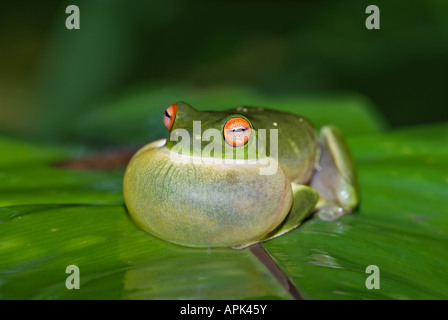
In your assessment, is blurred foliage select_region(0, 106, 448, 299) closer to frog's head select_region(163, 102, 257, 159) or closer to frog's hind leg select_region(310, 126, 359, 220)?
frog's hind leg select_region(310, 126, 359, 220)

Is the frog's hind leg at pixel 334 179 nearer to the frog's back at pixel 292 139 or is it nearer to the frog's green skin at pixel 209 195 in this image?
the frog's back at pixel 292 139

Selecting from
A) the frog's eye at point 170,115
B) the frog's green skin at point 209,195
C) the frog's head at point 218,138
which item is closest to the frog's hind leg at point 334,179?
the frog's green skin at point 209,195

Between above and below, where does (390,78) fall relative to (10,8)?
below

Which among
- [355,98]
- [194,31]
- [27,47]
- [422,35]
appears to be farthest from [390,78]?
[27,47]

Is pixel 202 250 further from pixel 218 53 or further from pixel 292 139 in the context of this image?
pixel 218 53

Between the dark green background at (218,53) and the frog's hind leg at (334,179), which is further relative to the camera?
the dark green background at (218,53)

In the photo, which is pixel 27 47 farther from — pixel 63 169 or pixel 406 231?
pixel 406 231
